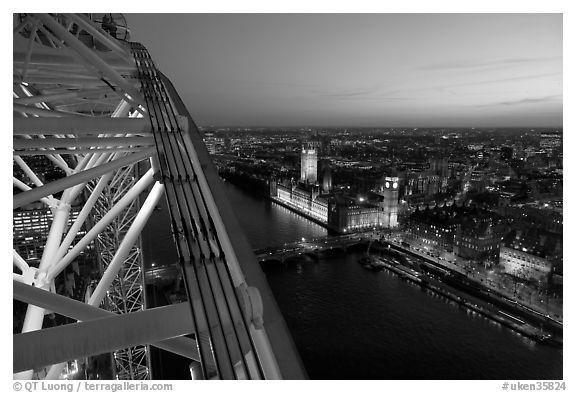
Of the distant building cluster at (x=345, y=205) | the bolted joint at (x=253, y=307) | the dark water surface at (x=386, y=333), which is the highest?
the bolted joint at (x=253, y=307)

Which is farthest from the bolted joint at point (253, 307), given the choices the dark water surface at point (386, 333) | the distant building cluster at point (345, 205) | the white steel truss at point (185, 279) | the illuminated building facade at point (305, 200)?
the illuminated building facade at point (305, 200)

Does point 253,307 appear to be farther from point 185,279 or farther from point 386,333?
point 386,333

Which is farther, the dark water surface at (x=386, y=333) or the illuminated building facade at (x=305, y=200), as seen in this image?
the illuminated building facade at (x=305, y=200)

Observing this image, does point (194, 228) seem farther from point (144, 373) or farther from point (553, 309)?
Result: point (553, 309)

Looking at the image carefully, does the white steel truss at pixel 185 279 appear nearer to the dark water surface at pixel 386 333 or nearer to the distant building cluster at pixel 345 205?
the dark water surface at pixel 386 333

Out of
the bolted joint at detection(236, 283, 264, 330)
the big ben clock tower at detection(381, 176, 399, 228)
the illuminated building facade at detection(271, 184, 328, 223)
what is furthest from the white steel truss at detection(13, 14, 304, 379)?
the big ben clock tower at detection(381, 176, 399, 228)

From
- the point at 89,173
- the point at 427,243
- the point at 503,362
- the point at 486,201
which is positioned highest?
the point at 89,173
